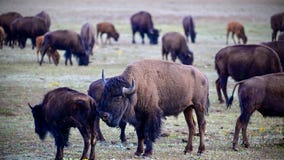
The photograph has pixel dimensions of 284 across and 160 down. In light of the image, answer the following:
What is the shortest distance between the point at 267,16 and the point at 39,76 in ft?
122

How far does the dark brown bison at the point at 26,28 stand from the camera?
30.1m

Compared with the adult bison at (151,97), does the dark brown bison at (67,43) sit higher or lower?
lower

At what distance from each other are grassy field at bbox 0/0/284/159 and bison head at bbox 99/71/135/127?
760 millimetres

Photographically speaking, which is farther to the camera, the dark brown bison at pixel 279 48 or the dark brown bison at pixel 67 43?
the dark brown bison at pixel 67 43

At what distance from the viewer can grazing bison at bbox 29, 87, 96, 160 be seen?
1060 cm

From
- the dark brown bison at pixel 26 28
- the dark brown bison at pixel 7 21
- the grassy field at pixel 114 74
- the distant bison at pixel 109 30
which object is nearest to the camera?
the grassy field at pixel 114 74

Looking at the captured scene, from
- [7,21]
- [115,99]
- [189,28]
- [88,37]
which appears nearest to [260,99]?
[115,99]

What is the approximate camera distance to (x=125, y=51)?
3120 centimetres

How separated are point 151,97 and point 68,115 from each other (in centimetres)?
158

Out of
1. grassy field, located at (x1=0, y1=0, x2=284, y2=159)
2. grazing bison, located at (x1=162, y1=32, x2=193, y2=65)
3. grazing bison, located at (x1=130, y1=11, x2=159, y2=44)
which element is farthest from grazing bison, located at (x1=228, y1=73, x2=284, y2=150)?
grazing bison, located at (x1=130, y1=11, x2=159, y2=44)

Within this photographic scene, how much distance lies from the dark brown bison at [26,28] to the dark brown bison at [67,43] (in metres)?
4.58

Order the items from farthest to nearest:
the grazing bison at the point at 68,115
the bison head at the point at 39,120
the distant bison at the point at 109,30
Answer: the distant bison at the point at 109,30 < the bison head at the point at 39,120 < the grazing bison at the point at 68,115

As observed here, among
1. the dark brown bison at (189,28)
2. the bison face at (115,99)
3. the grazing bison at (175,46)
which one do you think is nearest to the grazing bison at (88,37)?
the grazing bison at (175,46)

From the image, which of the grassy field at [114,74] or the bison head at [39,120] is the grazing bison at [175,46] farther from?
the bison head at [39,120]
